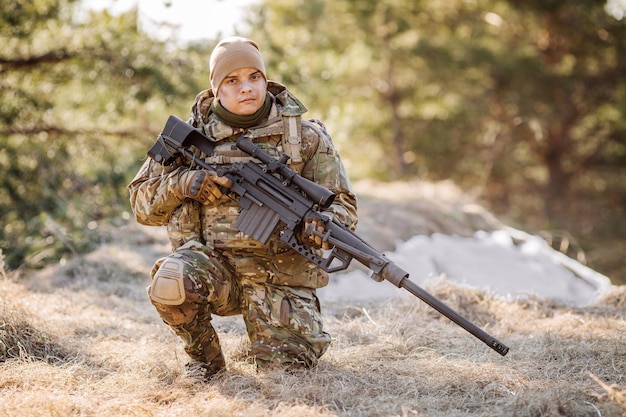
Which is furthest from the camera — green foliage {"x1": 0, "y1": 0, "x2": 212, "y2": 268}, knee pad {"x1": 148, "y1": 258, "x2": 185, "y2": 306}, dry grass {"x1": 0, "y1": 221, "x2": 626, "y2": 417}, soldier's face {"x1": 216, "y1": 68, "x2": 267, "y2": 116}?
green foliage {"x1": 0, "y1": 0, "x2": 212, "y2": 268}

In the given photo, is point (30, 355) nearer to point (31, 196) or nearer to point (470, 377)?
point (470, 377)

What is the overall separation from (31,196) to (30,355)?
6.74 metres

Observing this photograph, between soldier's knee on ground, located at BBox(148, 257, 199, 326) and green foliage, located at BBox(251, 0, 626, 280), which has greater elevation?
green foliage, located at BBox(251, 0, 626, 280)

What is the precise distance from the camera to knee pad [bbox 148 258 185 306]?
11.3 ft

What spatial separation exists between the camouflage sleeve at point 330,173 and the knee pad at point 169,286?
882 mm

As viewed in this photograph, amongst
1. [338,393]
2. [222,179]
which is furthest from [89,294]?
[338,393]

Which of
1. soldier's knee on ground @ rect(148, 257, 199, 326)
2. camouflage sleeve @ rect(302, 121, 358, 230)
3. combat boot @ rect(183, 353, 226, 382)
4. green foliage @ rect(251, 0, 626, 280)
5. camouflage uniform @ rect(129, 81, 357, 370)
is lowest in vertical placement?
combat boot @ rect(183, 353, 226, 382)

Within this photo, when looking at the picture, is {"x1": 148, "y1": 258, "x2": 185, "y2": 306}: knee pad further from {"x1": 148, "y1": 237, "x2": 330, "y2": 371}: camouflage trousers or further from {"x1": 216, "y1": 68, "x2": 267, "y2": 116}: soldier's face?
{"x1": 216, "y1": 68, "x2": 267, "y2": 116}: soldier's face

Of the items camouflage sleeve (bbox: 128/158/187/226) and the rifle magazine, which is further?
camouflage sleeve (bbox: 128/158/187/226)

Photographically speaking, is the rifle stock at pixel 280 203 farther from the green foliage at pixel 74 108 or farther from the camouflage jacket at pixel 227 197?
the green foliage at pixel 74 108

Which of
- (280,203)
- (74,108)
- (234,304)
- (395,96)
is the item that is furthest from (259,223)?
(395,96)

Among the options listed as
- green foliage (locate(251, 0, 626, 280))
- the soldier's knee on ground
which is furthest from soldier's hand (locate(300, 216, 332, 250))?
green foliage (locate(251, 0, 626, 280))

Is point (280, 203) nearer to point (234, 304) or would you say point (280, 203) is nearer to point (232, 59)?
point (234, 304)

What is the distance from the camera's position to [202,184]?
3.62 meters
